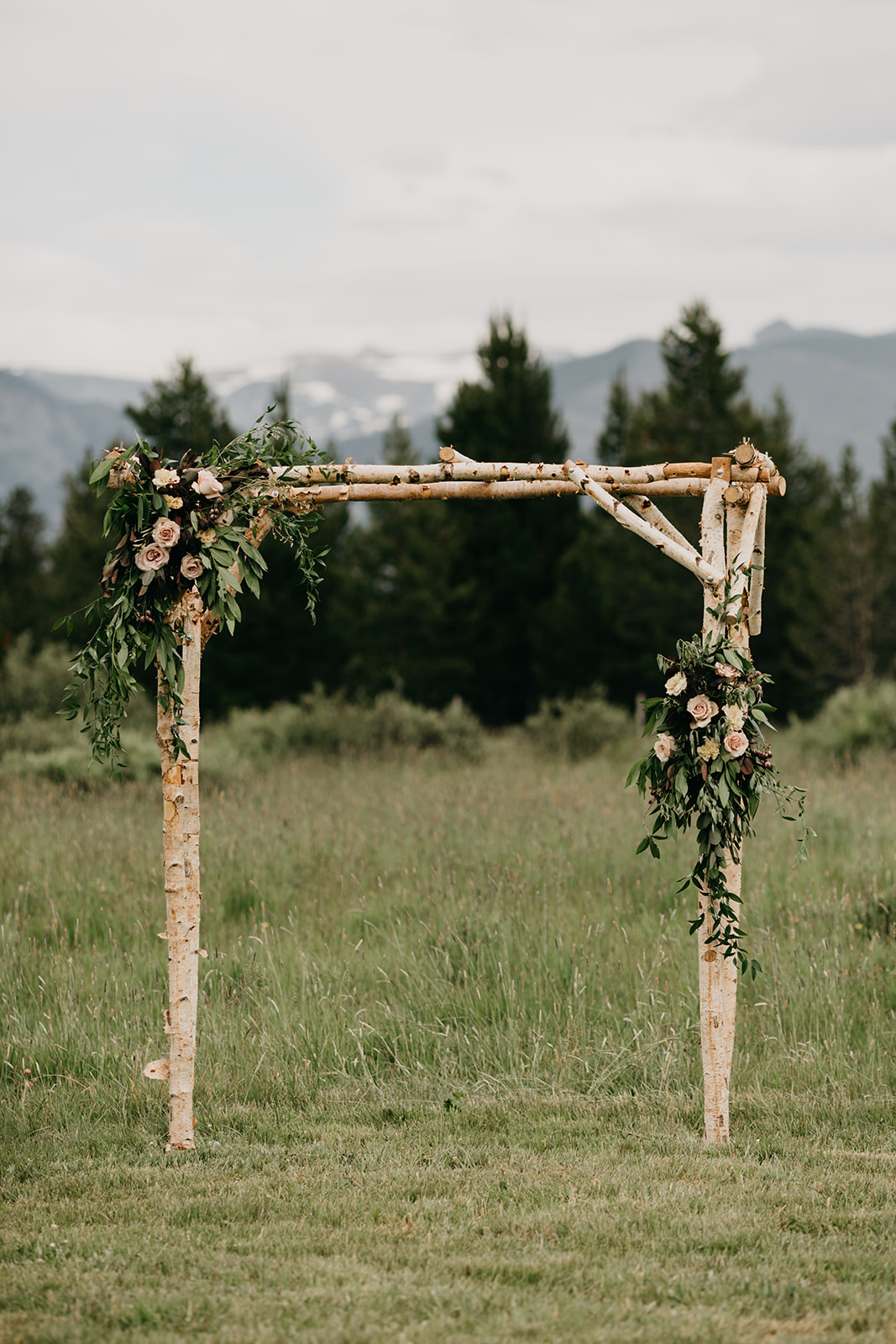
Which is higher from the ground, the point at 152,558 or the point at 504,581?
the point at 504,581

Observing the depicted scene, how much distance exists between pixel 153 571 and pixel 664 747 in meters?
2.44

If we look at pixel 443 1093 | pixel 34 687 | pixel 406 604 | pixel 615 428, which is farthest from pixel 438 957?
pixel 615 428

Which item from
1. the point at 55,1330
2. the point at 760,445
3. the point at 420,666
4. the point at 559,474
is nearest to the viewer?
the point at 55,1330

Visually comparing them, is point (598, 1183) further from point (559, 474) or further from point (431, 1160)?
point (559, 474)

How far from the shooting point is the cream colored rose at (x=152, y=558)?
15.1 feet

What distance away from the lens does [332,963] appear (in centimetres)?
652

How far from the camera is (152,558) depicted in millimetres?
4617

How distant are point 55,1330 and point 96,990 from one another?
320 centimetres

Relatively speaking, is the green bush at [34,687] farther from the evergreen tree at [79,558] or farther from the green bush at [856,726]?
the green bush at [856,726]

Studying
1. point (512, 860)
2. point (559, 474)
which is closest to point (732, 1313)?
point (559, 474)

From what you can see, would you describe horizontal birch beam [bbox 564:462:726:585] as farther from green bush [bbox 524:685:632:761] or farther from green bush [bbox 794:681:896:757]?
green bush [bbox 524:685:632:761]

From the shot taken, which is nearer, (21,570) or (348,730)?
(348,730)

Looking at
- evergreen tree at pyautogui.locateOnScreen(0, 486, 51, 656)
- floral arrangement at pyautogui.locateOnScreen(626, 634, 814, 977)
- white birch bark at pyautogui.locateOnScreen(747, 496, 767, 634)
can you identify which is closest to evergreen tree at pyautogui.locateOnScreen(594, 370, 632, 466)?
evergreen tree at pyautogui.locateOnScreen(0, 486, 51, 656)

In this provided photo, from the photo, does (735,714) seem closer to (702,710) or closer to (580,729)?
(702,710)
